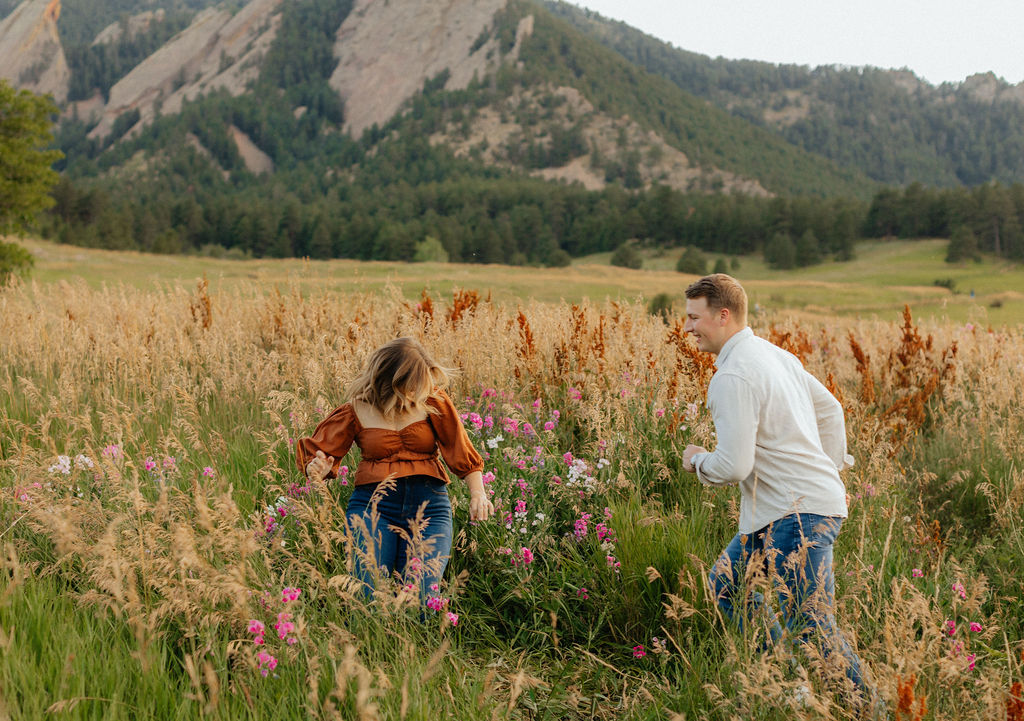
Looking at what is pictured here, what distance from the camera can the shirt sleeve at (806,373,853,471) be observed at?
328 centimetres

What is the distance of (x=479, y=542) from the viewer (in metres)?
3.74

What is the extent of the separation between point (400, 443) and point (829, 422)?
Answer: 2280mm

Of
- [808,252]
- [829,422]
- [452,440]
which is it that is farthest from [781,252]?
[452,440]

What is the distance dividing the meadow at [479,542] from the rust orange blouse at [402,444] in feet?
0.96

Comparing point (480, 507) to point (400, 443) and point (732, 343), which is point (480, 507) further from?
point (732, 343)

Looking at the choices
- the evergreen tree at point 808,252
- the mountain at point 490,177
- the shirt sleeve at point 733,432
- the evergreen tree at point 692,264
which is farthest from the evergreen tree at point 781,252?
the shirt sleeve at point 733,432

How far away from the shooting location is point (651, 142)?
166m

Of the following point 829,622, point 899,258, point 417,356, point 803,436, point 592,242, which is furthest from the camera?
point 592,242

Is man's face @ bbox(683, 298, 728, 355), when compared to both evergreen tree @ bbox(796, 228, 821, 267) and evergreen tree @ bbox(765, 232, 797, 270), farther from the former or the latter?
evergreen tree @ bbox(796, 228, 821, 267)

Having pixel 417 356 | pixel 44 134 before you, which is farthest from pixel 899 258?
pixel 417 356

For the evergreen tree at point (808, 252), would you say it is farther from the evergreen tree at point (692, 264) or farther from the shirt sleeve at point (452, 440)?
the shirt sleeve at point (452, 440)

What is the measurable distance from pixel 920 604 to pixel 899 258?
255 ft

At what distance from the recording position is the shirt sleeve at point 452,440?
3703mm

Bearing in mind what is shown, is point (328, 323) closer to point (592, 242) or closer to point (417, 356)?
point (417, 356)
